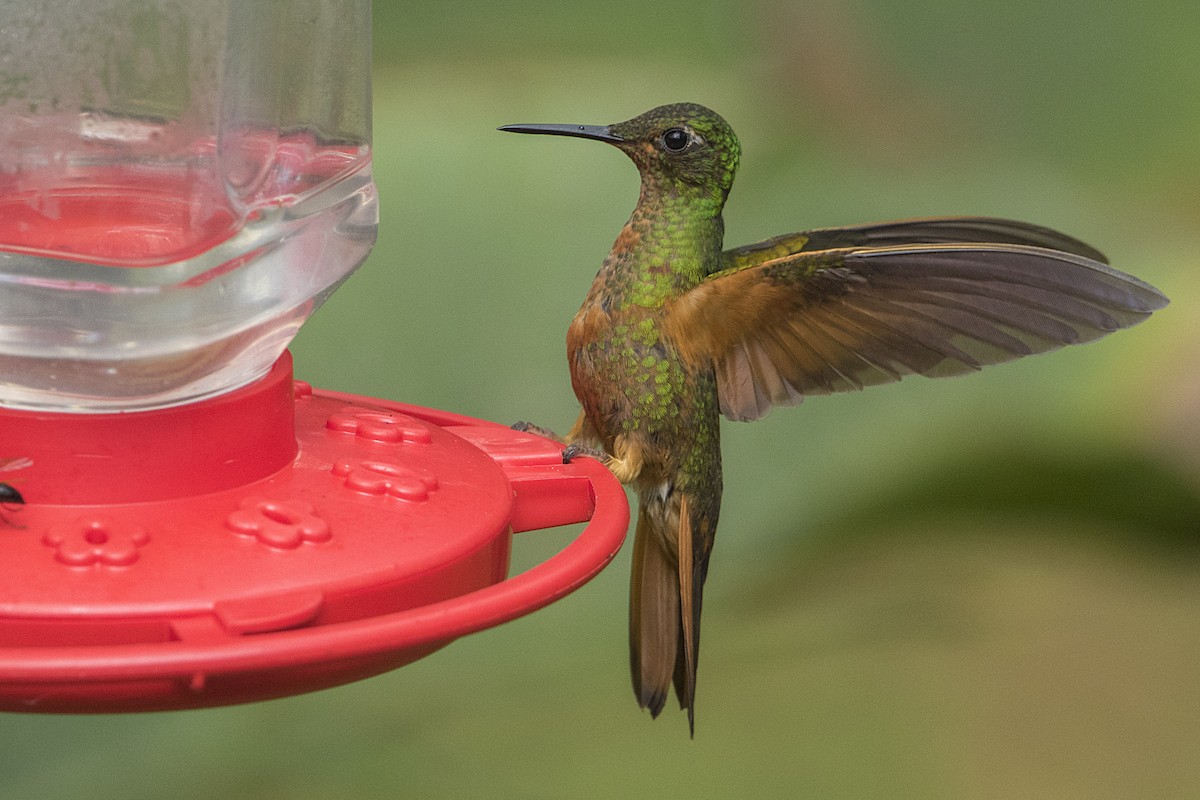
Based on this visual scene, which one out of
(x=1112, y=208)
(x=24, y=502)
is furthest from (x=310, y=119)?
(x=1112, y=208)

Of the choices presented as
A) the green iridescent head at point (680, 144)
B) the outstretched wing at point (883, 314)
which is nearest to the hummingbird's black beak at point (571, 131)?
the green iridescent head at point (680, 144)

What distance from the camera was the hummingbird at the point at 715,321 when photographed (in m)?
1.72

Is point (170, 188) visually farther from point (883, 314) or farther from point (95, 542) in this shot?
point (883, 314)

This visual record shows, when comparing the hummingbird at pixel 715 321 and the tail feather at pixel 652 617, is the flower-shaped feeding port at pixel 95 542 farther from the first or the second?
the tail feather at pixel 652 617

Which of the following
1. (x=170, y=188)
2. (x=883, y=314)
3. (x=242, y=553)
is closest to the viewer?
(x=242, y=553)

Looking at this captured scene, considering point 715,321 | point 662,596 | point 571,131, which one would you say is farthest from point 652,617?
point 571,131

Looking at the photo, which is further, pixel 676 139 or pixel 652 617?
pixel 652 617

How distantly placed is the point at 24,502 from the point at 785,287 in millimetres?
976

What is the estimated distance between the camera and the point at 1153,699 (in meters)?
3.22

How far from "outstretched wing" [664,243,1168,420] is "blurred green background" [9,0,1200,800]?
1041 millimetres

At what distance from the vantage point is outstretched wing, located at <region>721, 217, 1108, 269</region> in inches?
76.4

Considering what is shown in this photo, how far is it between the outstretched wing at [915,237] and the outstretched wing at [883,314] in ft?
0.28

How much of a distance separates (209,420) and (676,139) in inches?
36.0

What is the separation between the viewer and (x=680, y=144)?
195 centimetres
